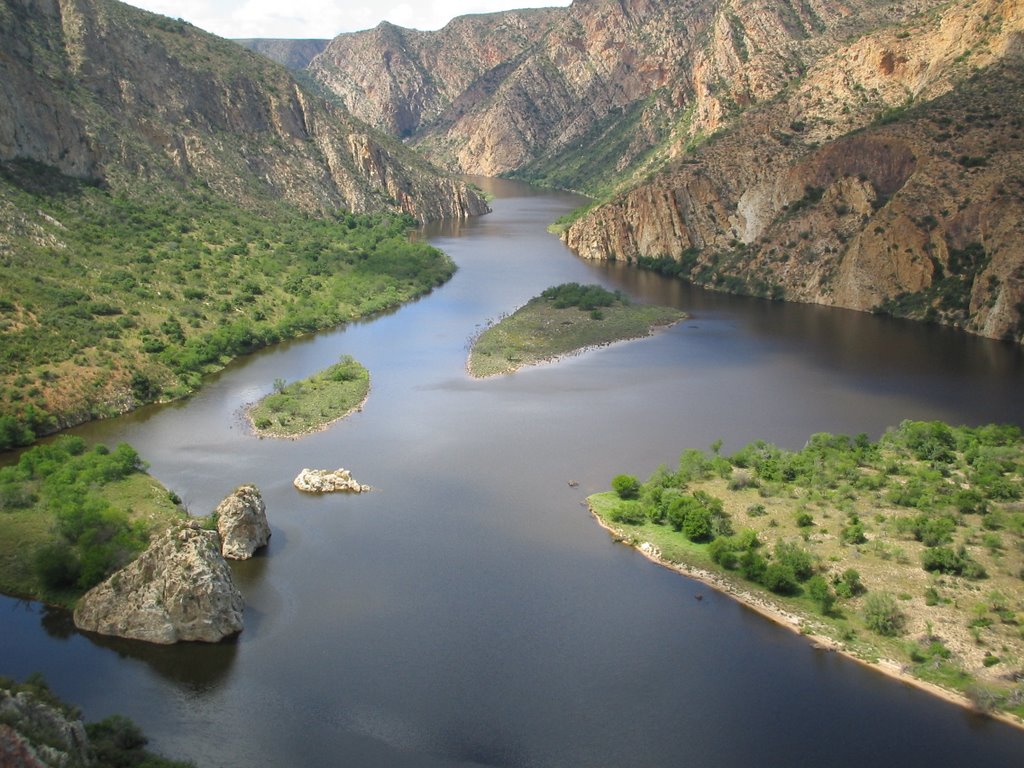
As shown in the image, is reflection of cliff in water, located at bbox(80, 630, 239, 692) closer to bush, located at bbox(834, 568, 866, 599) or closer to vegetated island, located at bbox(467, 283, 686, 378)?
bush, located at bbox(834, 568, 866, 599)

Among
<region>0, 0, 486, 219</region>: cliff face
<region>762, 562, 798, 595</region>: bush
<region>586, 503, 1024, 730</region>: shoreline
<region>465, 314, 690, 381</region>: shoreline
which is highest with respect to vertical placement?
<region>0, 0, 486, 219</region>: cliff face

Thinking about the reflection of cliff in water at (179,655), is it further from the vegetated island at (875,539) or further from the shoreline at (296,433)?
the shoreline at (296,433)

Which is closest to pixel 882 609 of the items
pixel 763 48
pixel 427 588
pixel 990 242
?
pixel 427 588

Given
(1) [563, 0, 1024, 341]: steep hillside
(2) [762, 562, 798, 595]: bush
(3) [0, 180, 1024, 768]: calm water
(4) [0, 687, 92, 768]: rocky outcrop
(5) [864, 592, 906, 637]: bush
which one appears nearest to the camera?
(4) [0, 687, 92, 768]: rocky outcrop

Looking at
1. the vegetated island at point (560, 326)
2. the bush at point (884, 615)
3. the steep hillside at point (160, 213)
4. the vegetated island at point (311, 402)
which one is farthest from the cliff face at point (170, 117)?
the bush at point (884, 615)

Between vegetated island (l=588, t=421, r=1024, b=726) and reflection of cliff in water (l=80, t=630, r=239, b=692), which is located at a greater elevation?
vegetated island (l=588, t=421, r=1024, b=726)

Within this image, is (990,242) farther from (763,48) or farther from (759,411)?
(763,48)

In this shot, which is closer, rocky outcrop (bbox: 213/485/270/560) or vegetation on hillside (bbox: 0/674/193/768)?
vegetation on hillside (bbox: 0/674/193/768)

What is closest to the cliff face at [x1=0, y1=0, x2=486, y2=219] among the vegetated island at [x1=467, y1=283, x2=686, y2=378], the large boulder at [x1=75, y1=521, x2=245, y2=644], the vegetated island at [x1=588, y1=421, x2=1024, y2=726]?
the vegetated island at [x1=467, y1=283, x2=686, y2=378]
